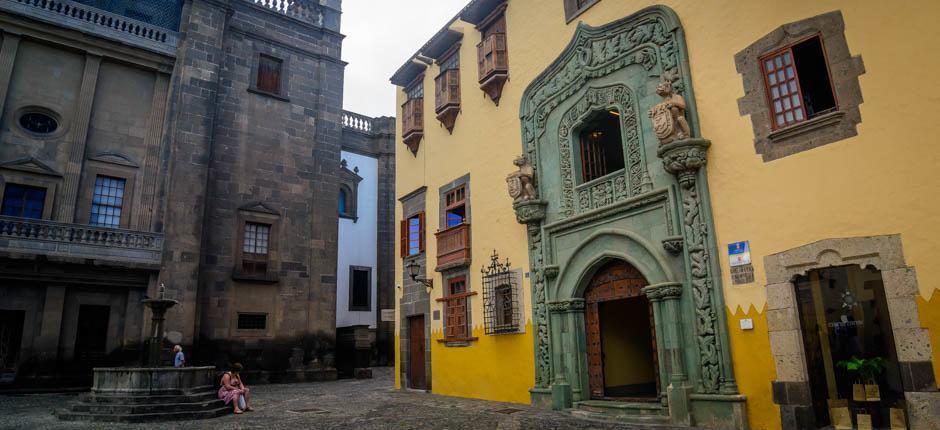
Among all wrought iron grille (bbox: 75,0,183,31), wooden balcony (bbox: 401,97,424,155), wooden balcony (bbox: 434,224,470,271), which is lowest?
wooden balcony (bbox: 434,224,470,271)

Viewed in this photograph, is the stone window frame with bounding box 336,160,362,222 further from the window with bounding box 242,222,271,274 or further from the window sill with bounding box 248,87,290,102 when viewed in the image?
the window with bounding box 242,222,271,274

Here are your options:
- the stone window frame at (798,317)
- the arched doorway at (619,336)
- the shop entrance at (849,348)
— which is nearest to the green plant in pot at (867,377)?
the shop entrance at (849,348)

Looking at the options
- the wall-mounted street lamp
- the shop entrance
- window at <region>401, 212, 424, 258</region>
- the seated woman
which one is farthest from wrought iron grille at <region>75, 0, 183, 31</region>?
the shop entrance

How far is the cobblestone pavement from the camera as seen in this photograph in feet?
32.0

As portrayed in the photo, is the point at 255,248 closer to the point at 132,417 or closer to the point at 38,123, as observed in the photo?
the point at 38,123

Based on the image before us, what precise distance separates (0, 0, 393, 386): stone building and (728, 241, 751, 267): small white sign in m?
16.8

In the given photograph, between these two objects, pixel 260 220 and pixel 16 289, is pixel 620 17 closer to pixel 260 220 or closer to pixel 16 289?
pixel 260 220

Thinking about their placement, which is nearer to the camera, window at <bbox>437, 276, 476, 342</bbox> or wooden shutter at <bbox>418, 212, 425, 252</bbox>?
window at <bbox>437, 276, 476, 342</bbox>

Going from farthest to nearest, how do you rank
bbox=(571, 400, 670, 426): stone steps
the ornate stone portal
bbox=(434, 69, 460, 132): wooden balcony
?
bbox=(434, 69, 460, 132): wooden balcony
bbox=(571, 400, 670, 426): stone steps
the ornate stone portal

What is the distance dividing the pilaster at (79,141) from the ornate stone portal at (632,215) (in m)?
15.0

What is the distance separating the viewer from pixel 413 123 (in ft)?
58.0

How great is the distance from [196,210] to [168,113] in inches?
148

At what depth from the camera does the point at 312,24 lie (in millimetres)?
24344

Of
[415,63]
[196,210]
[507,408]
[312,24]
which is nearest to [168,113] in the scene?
[196,210]
